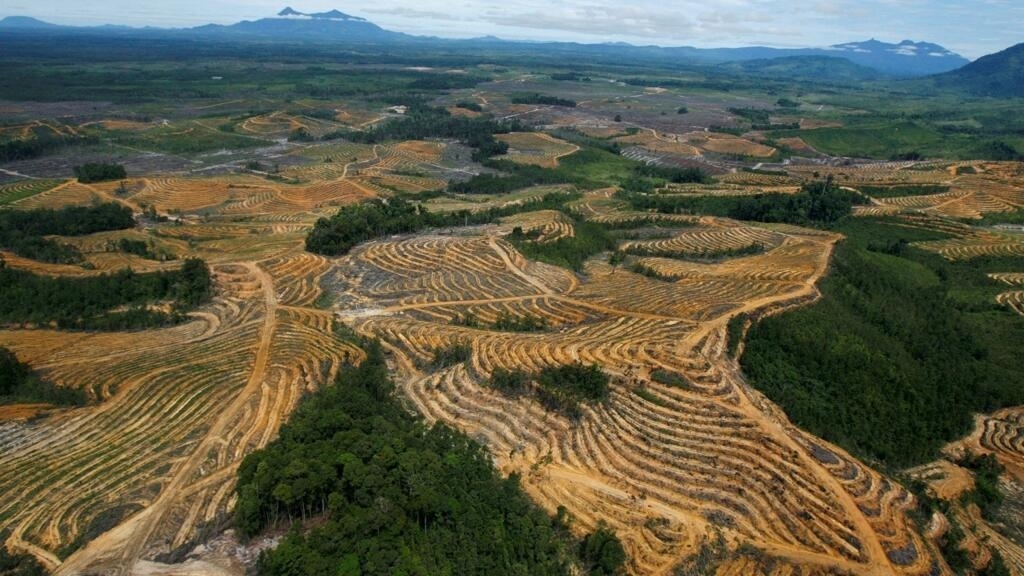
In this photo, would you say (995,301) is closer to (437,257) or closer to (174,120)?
(437,257)

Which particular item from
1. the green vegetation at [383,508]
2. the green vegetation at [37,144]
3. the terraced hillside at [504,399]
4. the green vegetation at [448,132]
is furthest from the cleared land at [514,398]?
the green vegetation at [448,132]

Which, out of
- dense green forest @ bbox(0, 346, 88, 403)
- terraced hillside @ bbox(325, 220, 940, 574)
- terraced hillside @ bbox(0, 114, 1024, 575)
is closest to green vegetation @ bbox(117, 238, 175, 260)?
terraced hillside @ bbox(0, 114, 1024, 575)

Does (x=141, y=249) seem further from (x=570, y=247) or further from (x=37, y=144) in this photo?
(x=37, y=144)

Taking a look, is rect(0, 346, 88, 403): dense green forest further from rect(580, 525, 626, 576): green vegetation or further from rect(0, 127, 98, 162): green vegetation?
rect(0, 127, 98, 162): green vegetation

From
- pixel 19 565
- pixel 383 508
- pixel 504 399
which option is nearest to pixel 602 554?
pixel 383 508

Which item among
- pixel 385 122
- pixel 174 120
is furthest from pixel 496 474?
pixel 174 120

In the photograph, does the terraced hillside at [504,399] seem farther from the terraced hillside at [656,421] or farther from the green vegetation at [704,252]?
the green vegetation at [704,252]
